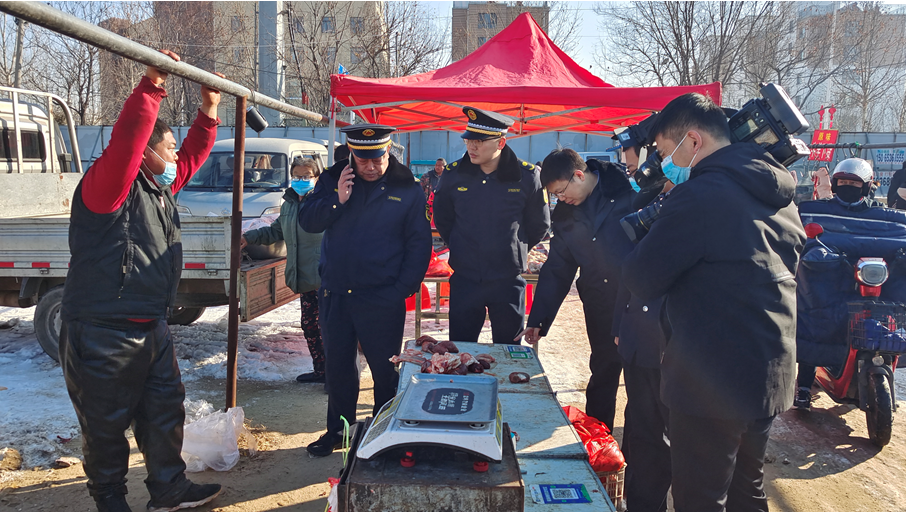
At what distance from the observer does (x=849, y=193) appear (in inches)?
178

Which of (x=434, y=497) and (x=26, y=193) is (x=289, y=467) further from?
(x=26, y=193)

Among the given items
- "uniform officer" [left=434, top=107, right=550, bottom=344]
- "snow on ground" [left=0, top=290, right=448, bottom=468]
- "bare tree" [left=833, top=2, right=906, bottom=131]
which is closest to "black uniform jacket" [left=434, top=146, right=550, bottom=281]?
"uniform officer" [left=434, top=107, right=550, bottom=344]

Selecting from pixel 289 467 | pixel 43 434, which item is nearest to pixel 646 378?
pixel 289 467

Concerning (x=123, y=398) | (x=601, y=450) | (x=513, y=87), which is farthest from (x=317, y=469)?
(x=513, y=87)

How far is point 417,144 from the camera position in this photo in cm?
2338

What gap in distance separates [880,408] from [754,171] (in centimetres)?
312

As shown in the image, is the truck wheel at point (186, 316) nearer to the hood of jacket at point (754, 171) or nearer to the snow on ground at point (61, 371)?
the snow on ground at point (61, 371)

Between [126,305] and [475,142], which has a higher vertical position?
[475,142]

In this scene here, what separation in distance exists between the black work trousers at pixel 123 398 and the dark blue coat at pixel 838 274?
4262 millimetres

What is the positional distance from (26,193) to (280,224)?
3.20 metres

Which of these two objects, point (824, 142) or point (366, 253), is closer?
point (366, 253)

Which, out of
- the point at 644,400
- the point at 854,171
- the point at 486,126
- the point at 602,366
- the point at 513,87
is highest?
the point at 513,87

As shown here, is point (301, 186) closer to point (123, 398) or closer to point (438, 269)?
point (438, 269)

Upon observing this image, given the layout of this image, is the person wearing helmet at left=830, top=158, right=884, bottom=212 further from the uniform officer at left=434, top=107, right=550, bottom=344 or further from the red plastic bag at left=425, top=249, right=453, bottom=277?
the red plastic bag at left=425, top=249, right=453, bottom=277
